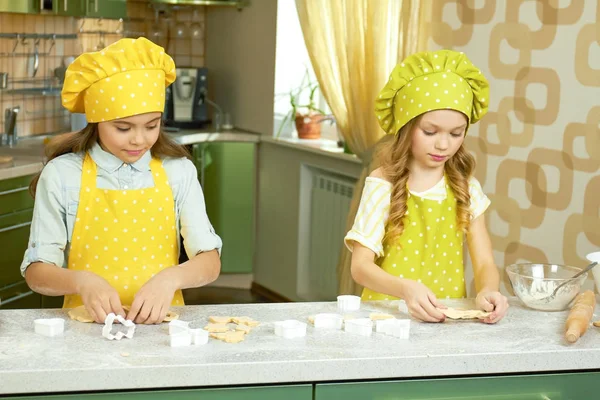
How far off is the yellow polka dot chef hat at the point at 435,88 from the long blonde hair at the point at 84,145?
524 millimetres

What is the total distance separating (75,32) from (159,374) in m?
4.04

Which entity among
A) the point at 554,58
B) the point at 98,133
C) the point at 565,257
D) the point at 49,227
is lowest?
the point at 565,257

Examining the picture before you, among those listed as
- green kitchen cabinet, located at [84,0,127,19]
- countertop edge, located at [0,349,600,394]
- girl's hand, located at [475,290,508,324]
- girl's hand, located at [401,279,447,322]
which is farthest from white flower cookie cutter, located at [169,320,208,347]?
green kitchen cabinet, located at [84,0,127,19]

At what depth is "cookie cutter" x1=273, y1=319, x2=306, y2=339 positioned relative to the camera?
5.90 feet

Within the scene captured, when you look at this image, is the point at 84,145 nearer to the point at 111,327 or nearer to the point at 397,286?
the point at 111,327

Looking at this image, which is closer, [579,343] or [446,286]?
[579,343]

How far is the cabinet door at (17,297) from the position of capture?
4.09 metres

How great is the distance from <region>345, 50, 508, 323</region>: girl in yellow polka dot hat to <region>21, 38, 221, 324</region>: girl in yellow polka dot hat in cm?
39

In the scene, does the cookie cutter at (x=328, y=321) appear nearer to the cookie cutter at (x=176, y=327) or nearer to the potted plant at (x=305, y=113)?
the cookie cutter at (x=176, y=327)

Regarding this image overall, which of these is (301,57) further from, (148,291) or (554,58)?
(148,291)

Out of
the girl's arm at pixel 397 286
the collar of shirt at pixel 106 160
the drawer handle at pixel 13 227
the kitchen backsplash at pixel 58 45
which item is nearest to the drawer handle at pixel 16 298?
the drawer handle at pixel 13 227

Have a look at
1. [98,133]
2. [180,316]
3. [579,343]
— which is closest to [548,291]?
[579,343]

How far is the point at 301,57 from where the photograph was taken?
17.9 feet

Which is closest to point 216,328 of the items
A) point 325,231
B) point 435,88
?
point 435,88
